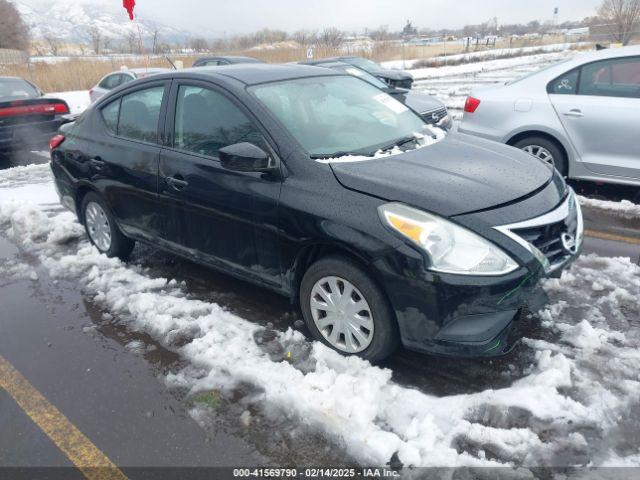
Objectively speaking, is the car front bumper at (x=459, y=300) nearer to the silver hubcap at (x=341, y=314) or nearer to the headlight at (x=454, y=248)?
the headlight at (x=454, y=248)

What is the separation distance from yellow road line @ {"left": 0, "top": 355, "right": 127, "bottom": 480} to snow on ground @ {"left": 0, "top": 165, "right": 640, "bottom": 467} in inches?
23.2

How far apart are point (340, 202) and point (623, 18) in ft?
95.2

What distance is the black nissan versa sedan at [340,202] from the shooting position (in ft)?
9.11

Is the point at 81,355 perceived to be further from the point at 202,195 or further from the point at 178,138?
the point at 178,138

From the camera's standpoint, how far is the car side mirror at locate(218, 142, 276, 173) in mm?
3229

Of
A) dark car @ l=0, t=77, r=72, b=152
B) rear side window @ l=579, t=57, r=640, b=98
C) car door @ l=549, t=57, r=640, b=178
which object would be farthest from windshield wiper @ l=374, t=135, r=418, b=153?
dark car @ l=0, t=77, r=72, b=152

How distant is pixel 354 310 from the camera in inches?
122

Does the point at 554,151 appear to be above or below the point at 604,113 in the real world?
below

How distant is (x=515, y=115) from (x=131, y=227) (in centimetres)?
442

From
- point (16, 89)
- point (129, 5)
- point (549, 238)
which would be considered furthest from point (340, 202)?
point (129, 5)

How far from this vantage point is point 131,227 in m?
4.55

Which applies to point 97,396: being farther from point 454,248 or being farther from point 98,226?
point 98,226

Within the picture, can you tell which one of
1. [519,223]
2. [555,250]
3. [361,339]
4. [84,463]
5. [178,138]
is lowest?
[84,463]

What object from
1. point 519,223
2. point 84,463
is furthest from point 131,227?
point 519,223
